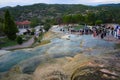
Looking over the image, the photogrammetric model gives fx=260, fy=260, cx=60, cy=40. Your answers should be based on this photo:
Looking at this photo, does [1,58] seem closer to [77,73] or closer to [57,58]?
[57,58]

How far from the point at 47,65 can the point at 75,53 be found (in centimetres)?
340

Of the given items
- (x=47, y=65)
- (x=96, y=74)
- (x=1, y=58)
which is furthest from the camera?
(x=1, y=58)

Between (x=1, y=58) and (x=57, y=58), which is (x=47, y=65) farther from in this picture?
(x=1, y=58)

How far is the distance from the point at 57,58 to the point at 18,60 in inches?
99.2

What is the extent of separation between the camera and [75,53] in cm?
1817

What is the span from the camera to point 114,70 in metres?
13.5

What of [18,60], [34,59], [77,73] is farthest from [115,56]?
[18,60]

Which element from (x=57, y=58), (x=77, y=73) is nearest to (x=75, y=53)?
(x=57, y=58)

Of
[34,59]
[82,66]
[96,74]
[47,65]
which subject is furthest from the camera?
[34,59]

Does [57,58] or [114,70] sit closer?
[114,70]

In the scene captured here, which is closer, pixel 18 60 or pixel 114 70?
pixel 114 70

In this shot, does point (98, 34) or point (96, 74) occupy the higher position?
point (96, 74)

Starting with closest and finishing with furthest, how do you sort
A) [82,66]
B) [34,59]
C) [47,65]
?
[82,66]
[47,65]
[34,59]

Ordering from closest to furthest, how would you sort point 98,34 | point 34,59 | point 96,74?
point 96,74
point 34,59
point 98,34
